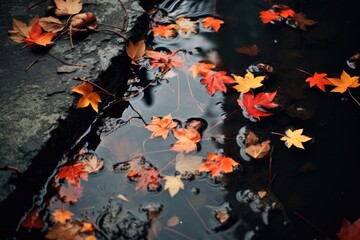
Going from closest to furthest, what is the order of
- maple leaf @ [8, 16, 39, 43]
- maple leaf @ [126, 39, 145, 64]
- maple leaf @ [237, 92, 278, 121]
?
maple leaf @ [237, 92, 278, 121] → maple leaf @ [8, 16, 39, 43] → maple leaf @ [126, 39, 145, 64]

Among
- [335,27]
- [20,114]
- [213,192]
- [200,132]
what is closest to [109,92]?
[20,114]

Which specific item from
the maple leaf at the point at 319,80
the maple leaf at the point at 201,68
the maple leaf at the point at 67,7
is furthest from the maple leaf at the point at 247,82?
the maple leaf at the point at 67,7

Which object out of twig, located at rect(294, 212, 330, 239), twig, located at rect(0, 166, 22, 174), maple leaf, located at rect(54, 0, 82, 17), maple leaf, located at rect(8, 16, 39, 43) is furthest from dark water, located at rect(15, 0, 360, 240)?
maple leaf, located at rect(8, 16, 39, 43)

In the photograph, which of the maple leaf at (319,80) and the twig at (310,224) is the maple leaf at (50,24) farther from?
the twig at (310,224)

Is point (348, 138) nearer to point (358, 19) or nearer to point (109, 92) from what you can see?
point (358, 19)

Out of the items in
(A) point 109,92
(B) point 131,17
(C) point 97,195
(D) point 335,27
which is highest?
(B) point 131,17

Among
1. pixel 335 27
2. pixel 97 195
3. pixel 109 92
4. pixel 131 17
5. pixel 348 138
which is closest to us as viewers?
pixel 97 195

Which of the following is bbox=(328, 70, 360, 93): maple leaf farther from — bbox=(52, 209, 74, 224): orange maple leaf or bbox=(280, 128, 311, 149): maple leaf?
bbox=(52, 209, 74, 224): orange maple leaf
